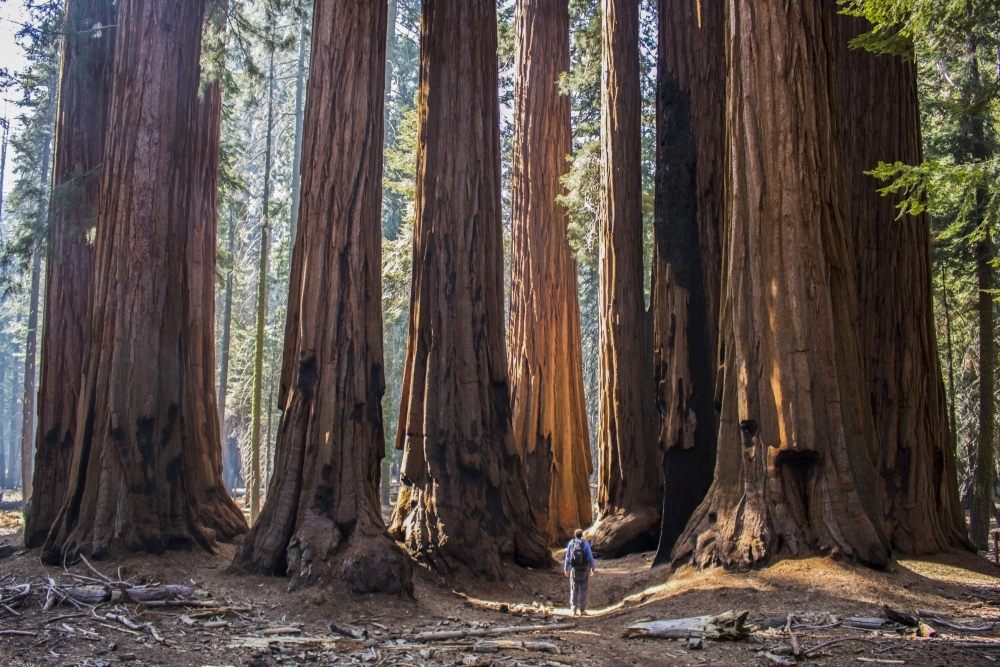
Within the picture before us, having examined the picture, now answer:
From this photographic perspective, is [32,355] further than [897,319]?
Yes

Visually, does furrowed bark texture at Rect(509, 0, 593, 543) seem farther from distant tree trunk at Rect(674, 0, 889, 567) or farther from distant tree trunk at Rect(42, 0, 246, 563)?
distant tree trunk at Rect(674, 0, 889, 567)

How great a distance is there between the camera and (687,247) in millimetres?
12641

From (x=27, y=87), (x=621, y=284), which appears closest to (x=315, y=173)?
(x=621, y=284)

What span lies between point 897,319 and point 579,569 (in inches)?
195

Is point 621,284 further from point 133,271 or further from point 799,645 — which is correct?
point 799,645

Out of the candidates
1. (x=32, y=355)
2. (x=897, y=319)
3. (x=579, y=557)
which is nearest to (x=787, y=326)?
(x=897, y=319)

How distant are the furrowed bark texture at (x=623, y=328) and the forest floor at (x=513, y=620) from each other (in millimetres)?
4222

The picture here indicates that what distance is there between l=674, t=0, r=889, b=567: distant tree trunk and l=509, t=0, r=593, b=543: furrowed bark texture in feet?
21.9

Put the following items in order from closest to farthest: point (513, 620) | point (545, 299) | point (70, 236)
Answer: point (513, 620) < point (70, 236) < point (545, 299)

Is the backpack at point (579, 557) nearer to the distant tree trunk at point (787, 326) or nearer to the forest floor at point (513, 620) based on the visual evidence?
the forest floor at point (513, 620)

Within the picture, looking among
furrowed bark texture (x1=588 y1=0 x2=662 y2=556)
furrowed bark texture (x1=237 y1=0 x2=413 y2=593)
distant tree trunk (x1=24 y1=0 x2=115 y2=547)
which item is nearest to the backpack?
furrowed bark texture (x1=237 y1=0 x2=413 y2=593)

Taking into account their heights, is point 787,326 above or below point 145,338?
below

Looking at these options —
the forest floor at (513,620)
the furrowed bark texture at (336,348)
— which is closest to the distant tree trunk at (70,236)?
the forest floor at (513,620)

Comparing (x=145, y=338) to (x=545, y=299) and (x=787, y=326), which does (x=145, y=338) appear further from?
(x=787, y=326)
